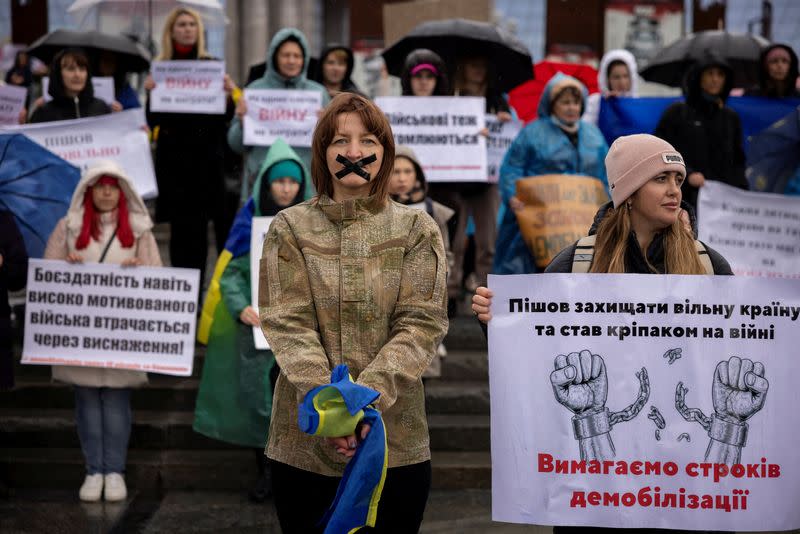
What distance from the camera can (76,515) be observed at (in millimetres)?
6336

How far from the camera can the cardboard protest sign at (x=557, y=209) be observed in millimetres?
7699

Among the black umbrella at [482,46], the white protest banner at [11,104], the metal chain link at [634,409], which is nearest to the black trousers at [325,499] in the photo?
the metal chain link at [634,409]

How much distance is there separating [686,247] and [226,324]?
11.1 ft

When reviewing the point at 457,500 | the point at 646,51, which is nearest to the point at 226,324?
the point at 457,500

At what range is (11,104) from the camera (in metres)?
10.1

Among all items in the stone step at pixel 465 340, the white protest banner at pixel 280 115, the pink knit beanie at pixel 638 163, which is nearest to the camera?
the pink knit beanie at pixel 638 163

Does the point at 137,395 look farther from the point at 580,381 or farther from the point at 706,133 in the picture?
the point at 580,381

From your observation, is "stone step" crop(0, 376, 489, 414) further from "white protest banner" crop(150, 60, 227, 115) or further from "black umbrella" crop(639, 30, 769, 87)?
"black umbrella" crop(639, 30, 769, 87)

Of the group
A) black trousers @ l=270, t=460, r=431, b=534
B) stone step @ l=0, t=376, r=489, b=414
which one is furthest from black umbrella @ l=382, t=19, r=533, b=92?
black trousers @ l=270, t=460, r=431, b=534

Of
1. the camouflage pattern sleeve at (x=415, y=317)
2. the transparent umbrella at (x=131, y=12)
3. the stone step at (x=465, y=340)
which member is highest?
the transparent umbrella at (x=131, y=12)

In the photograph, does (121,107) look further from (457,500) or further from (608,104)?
(457,500)

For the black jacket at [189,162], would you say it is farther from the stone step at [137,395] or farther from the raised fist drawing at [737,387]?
the raised fist drawing at [737,387]

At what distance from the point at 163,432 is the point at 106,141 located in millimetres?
2384

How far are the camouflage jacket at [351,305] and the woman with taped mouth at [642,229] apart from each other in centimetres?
39
